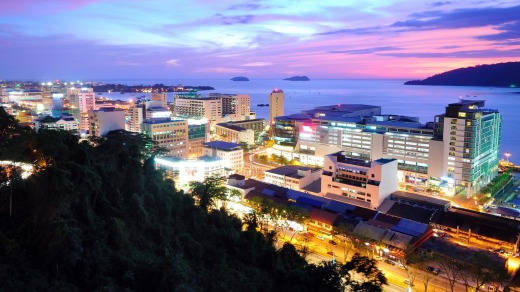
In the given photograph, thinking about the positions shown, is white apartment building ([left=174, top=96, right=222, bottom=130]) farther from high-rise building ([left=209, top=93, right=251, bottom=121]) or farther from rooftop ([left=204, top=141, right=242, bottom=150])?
rooftop ([left=204, top=141, right=242, bottom=150])

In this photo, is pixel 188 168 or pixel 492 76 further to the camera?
pixel 492 76

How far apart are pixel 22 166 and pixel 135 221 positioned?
314 centimetres

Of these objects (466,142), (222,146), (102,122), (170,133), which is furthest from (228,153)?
(466,142)

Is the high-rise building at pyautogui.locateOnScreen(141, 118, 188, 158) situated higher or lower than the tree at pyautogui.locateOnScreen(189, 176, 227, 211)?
higher

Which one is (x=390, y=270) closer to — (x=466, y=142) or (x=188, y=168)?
(x=466, y=142)

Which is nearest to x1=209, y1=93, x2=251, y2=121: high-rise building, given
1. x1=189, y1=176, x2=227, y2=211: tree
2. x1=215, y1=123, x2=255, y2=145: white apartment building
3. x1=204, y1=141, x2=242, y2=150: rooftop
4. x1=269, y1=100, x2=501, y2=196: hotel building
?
x1=215, y1=123, x2=255, y2=145: white apartment building

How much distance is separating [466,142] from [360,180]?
8.13 metres

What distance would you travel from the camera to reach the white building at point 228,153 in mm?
29016

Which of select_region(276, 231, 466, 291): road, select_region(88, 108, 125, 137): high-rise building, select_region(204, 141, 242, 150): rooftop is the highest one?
select_region(88, 108, 125, 137): high-rise building

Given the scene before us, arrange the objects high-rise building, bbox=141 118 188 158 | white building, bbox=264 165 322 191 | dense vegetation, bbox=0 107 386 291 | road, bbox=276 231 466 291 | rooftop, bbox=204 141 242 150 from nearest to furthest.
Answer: dense vegetation, bbox=0 107 386 291 < road, bbox=276 231 466 291 < white building, bbox=264 165 322 191 < rooftop, bbox=204 141 242 150 < high-rise building, bbox=141 118 188 158

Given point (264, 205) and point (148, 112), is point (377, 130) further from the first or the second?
point (148, 112)

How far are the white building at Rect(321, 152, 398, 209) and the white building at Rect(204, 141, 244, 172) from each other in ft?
28.0

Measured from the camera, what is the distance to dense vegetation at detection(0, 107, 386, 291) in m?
7.12

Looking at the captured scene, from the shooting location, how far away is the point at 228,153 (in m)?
29.0
